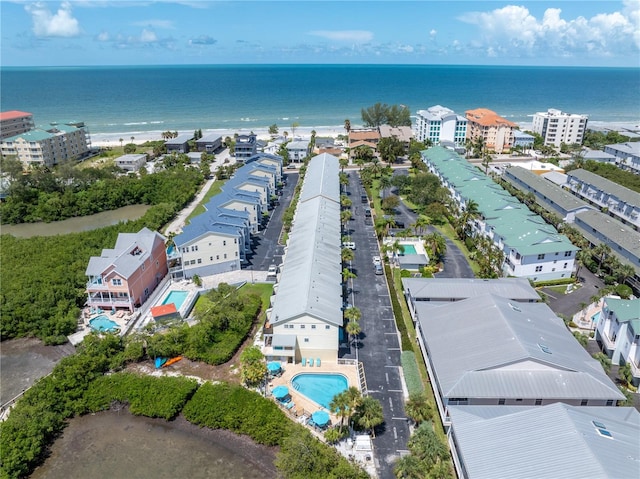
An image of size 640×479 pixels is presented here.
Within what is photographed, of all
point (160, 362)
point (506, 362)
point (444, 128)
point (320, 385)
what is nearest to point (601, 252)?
point (506, 362)

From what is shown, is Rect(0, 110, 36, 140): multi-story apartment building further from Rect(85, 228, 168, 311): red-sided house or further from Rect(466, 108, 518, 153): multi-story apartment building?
Rect(466, 108, 518, 153): multi-story apartment building

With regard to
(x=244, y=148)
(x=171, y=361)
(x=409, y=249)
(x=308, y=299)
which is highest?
(x=244, y=148)

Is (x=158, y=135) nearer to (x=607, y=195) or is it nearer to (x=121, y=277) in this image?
(x=121, y=277)

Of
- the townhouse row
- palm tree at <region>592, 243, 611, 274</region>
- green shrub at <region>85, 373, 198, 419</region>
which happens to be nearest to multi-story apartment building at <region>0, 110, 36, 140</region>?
green shrub at <region>85, 373, 198, 419</region>

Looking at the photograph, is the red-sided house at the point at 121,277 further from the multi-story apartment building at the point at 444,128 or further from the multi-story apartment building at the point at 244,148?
the multi-story apartment building at the point at 444,128

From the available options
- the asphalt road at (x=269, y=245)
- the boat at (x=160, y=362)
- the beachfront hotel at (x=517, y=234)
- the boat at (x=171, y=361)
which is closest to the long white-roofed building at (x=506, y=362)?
the beachfront hotel at (x=517, y=234)

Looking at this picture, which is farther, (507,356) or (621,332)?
(621,332)
